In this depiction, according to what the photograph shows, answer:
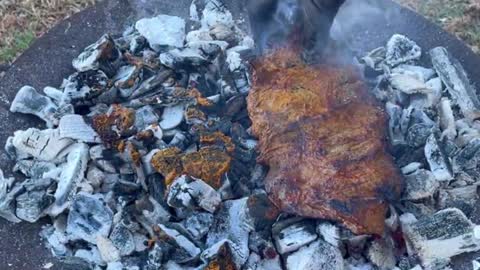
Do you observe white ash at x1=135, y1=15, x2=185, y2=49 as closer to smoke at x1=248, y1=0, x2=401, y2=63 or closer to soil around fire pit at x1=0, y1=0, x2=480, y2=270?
soil around fire pit at x1=0, y1=0, x2=480, y2=270

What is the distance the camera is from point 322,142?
2.50m

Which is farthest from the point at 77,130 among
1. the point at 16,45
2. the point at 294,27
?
the point at 16,45

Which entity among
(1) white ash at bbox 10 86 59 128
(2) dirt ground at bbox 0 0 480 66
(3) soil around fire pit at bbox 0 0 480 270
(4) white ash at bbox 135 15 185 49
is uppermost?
(4) white ash at bbox 135 15 185 49

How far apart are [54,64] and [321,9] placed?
1.28 metres

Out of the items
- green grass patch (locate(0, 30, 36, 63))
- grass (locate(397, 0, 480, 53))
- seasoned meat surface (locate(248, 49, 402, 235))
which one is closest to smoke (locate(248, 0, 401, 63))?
seasoned meat surface (locate(248, 49, 402, 235))

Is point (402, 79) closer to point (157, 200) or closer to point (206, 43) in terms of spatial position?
point (206, 43)

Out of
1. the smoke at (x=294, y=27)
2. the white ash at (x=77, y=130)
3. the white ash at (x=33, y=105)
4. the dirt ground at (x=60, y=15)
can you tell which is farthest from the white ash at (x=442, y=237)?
the white ash at (x=33, y=105)

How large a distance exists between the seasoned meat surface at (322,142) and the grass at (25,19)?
146cm

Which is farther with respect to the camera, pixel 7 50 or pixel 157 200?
pixel 7 50

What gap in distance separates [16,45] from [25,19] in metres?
0.22

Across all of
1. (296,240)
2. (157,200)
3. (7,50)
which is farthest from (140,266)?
(7,50)

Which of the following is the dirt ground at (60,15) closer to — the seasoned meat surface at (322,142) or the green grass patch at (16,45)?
the green grass patch at (16,45)

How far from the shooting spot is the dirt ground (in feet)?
11.8

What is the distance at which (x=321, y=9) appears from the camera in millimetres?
2617
